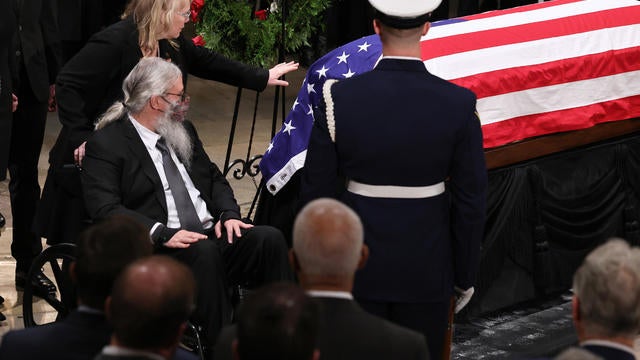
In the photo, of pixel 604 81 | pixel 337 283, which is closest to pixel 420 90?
pixel 337 283

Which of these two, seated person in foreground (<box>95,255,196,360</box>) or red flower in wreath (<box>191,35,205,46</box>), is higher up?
red flower in wreath (<box>191,35,205,46</box>)

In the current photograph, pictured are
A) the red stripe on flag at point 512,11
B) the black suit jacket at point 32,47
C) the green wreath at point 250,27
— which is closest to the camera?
the black suit jacket at point 32,47

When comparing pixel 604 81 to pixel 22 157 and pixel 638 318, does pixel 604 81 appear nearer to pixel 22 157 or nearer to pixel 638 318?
pixel 22 157

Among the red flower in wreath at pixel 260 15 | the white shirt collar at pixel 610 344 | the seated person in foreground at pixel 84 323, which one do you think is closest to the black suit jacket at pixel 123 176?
the seated person in foreground at pixel 84 323

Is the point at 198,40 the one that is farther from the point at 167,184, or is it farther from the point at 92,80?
the point at 167,184

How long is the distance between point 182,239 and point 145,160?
402mm

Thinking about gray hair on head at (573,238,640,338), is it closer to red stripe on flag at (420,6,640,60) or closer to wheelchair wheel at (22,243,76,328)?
wheelchair wheel at (22,243,76,328)

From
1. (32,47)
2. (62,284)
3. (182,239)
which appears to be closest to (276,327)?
(182,239)

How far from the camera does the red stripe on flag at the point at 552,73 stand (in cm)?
535

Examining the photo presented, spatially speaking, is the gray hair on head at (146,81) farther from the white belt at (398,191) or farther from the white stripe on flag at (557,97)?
the white stripe on flag at (557,97)

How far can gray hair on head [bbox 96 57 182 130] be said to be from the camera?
4684mm

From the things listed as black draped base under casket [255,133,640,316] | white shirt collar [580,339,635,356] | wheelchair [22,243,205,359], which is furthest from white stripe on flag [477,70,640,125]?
white shirt collar [580,339,635,356]

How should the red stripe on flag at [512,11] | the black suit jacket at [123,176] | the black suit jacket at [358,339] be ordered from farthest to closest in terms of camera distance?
the red stripe on flag at [512,11], the black suit jacket at [123,176], the black suit jacket at [358,339]

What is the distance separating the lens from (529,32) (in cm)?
566
